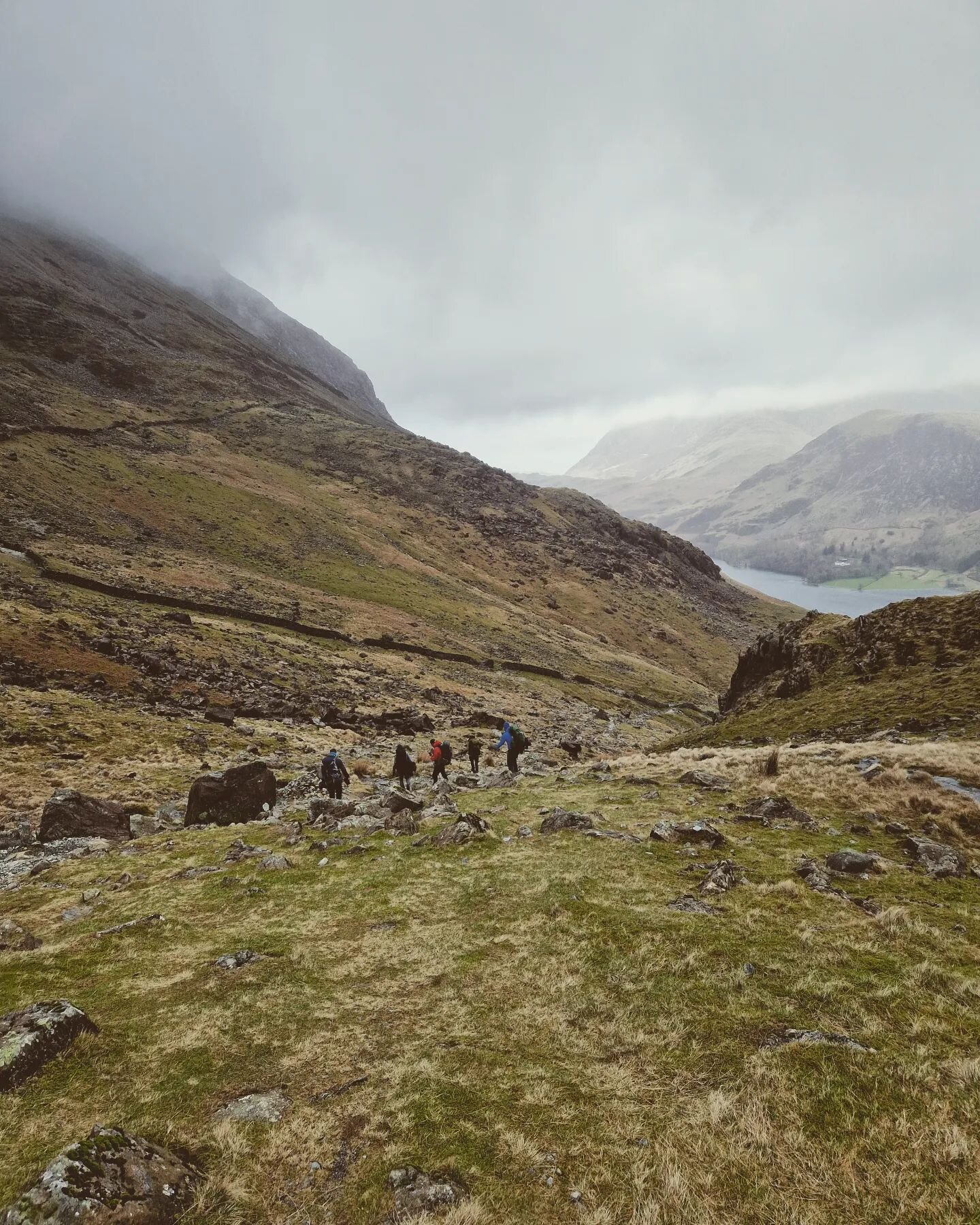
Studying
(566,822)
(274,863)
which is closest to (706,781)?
(566,822)

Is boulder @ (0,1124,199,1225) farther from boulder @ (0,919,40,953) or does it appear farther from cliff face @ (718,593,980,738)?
cliff face @ (718,593,980,738)

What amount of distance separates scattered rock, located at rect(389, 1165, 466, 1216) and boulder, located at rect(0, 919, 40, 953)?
1194 centimetres

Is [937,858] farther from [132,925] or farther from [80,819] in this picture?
[80,819]

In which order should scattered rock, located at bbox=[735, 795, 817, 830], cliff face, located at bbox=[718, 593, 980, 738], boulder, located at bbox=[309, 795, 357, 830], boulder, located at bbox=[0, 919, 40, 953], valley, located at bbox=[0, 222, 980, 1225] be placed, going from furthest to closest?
cliff face, located at bbox=[718, 593, 980, 738], boulder, located at bbox=[309, 795, 357, 830], scattered rock, located at bbox=[735, 795, 817, 830], boulder, located at bbox=[0, 919, 40, 953], valley, located at bbox=[0, 222, 980, 1225]

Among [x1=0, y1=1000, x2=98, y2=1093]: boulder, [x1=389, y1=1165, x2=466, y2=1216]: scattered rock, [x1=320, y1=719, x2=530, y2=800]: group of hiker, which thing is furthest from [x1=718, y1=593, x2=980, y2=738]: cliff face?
[x1=0, y1=1000, x2=98, y2=1093]: boulder

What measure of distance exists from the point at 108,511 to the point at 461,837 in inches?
3288

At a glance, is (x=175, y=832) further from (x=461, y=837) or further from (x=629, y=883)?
→ (x=629, y=883)

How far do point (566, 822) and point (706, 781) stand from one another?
324 inches

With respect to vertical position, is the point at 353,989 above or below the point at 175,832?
above

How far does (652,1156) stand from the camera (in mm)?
7012

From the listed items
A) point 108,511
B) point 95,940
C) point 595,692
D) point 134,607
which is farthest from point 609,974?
point 108,511

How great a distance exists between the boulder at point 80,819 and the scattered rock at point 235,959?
43.1 ft

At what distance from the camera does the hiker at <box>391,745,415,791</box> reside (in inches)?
1201

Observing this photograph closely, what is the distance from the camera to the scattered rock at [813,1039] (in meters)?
8.80
